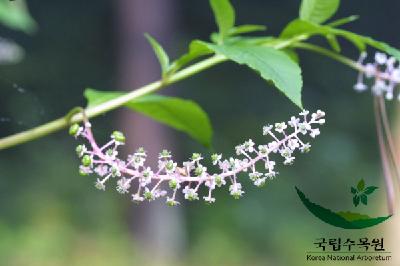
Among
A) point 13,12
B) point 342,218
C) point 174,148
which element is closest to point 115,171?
point 342,218

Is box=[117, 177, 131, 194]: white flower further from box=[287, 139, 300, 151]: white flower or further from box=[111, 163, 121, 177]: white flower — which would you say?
box=[287, 139, 300, 151]: white flower

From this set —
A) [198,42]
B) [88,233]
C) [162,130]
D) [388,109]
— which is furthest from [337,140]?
[198,42]

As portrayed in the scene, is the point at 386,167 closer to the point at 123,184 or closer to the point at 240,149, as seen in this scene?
the point at 240,149

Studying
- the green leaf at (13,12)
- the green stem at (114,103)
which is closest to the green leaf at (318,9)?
the green stem at (114,103)

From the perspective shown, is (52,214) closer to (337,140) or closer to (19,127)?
(19,127)

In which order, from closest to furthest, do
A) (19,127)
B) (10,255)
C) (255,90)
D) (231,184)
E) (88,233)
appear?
(231,184), (10,255), (88,233), (19,127), (255,90)
